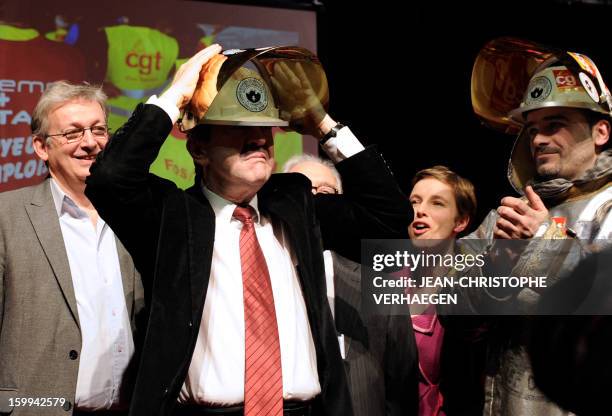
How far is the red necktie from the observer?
91.5 inches

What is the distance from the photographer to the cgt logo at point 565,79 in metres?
2.84

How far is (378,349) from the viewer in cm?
311

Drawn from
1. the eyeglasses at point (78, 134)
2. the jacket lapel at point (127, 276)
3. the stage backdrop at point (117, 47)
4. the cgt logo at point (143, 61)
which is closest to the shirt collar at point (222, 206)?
the jacket lapel at point (127, 276)

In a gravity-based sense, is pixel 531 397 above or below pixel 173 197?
below

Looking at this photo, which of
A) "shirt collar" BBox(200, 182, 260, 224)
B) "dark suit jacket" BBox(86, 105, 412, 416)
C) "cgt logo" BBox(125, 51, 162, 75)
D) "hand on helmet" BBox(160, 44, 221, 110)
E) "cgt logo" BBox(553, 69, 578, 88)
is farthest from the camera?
"cgt logo" BBox(125, 51, 162, 75)

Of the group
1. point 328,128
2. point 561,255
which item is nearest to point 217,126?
point 328,128

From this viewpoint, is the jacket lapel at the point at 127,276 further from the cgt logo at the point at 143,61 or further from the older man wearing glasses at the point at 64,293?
the cgt logo at the point at 143,61

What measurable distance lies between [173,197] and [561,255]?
1.15 m

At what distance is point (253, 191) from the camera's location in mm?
2547

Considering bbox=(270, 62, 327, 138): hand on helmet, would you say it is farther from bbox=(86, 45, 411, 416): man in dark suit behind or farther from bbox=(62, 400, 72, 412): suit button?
bbox=(62, 400, 72, 412): suit button

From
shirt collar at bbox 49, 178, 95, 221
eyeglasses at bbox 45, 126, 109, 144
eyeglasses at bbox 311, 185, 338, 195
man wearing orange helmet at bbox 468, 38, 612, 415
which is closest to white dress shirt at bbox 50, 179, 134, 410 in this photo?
shirt collar at bbox 49, 178, 95, 221

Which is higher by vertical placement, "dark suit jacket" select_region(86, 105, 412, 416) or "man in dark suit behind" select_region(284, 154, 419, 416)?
"dark suit jacket" select_region(86, 105, 412, 416)

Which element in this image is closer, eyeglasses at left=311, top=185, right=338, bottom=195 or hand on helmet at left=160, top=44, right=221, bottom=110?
hand on helmet at left=160, top=44, right=221, bottom=110

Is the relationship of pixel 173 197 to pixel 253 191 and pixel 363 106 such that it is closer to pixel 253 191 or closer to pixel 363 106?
pixel 253 191
